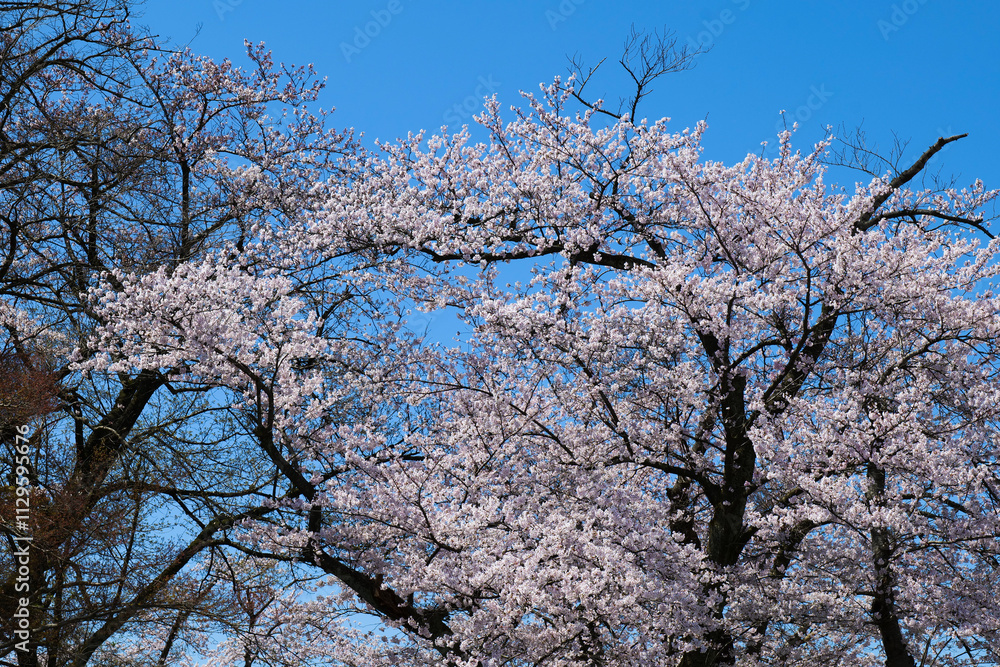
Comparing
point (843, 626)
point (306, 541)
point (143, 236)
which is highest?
point (143, 236)

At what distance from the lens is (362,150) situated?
1418cm

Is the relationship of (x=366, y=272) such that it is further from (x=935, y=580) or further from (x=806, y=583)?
(x=935, y=580)

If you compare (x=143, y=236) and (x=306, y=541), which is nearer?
(x=306, y=541)

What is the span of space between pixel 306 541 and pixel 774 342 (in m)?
6.06

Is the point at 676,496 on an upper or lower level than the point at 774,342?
lower

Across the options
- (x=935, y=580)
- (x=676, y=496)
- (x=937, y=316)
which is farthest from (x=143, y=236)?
(x=935, y=580)

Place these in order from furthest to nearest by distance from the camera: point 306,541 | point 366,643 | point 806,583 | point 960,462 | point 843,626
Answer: point 366,643 < point 806,583 < point 843,626 < point 306,541 < point 960,462

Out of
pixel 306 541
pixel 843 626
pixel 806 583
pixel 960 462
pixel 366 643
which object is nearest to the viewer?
pixel 960 462
